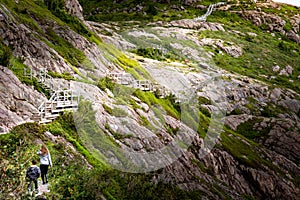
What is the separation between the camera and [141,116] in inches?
1500

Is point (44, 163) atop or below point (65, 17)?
atop

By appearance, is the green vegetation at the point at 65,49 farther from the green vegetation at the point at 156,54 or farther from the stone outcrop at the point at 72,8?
the green vegetation at the point at 156,54

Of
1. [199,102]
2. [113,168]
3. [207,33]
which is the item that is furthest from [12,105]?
[207,33]

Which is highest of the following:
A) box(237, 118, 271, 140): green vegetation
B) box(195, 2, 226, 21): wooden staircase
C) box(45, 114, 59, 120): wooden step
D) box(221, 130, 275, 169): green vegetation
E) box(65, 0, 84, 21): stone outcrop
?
box(45, 114, 59, 120): wooden step

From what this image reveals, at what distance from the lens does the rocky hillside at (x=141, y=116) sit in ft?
78.1

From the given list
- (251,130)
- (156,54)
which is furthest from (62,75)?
(156,54)

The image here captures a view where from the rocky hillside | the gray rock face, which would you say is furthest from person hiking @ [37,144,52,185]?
the gray rock face

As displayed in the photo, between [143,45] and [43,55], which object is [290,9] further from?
[43,55]

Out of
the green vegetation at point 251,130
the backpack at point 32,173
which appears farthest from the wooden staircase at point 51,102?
the green vegetation at point 251,130

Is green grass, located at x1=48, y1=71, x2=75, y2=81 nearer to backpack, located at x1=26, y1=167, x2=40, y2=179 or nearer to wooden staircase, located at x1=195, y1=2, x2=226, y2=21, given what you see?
backpack, located at x1=26, y1=167, x2=40, y2=179

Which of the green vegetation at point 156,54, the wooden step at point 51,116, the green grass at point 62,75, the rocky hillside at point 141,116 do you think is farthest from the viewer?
the green vegetation at point 156,54

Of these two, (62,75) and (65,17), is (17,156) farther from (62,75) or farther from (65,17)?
(65,17)

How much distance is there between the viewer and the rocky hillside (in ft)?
78.1

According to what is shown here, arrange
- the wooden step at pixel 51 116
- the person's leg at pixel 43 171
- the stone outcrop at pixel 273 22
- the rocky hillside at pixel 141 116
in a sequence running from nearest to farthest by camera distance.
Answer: the person's leg at pixel 43 171
the rocky hillside at pixel 141 116
the wooden step at pixel 51 116
the stone outcrop at pixel 273 22
